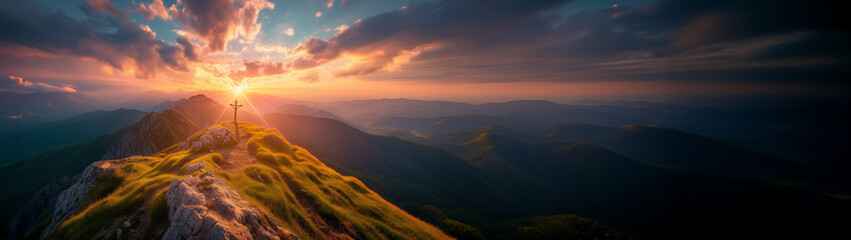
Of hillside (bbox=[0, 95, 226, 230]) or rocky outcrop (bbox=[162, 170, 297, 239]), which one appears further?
hillside (bbox=[0, 95, 226, 230])

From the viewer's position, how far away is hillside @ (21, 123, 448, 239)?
38.0 ft

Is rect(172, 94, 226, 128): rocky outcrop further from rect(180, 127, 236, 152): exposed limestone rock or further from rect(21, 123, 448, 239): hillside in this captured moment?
rect(21, 123, 448, 239): hillside

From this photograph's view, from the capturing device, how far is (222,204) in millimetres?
12180

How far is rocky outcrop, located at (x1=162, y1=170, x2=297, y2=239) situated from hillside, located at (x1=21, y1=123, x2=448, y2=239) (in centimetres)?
4

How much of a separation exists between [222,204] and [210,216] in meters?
1.68

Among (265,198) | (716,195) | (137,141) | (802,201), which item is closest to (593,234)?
(265,198)

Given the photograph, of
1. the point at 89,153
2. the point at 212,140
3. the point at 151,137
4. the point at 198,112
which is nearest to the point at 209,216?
the point at 212,140

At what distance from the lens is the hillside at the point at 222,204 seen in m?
11.6

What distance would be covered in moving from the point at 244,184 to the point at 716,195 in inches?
12323

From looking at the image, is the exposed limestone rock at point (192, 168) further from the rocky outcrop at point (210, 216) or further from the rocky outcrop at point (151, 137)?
the rocky outcrop at point (151, 137)

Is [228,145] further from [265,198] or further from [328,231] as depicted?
[328,231]

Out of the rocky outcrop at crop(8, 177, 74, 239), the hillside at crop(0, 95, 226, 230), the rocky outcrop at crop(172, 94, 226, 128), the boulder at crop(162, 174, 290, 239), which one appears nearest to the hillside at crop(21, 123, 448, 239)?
the boulder at crop(162, 174, 290, 239)

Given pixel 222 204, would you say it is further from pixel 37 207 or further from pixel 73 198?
pixel 37 207

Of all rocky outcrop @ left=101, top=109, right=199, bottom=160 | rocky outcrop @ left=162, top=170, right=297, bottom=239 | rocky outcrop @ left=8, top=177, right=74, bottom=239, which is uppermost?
rocky outcrop @ left=162, top=170, right=297, bottom=239
